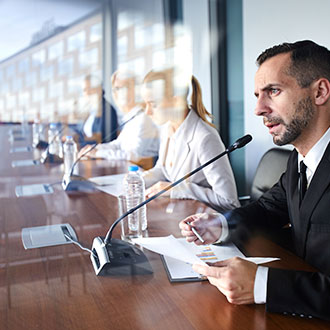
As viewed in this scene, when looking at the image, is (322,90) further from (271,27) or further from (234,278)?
(271,27)

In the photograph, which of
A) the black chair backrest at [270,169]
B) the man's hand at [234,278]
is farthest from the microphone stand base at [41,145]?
the man's hand at [234,278]

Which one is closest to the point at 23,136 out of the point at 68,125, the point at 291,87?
the point at 68,125

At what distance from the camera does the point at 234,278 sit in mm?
708

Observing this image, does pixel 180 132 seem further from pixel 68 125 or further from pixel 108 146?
pixel 68 125

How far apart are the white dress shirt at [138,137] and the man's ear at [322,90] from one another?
161 centimetres

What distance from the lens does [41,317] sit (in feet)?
2.19

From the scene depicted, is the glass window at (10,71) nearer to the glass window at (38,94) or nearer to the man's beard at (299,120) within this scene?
the glass window at (38,94)

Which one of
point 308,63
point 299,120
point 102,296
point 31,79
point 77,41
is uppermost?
point 77,41

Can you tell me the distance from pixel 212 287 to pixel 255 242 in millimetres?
283

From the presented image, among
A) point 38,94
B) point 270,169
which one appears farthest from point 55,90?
point 270,169

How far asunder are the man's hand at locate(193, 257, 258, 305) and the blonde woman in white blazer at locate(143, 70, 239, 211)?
2.50ft

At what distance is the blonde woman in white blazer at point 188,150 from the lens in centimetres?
160

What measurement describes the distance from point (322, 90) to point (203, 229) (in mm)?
466

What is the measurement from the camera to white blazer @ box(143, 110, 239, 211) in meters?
1.60
